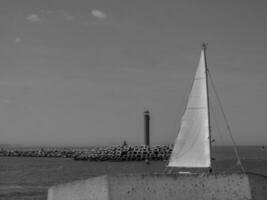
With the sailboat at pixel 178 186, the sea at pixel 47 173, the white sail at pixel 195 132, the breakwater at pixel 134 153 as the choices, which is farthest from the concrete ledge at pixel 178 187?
the breakwater at pixel 134 153

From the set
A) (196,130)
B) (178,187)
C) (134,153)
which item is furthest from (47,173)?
(178,187)

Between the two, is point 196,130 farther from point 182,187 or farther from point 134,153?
point 134,153

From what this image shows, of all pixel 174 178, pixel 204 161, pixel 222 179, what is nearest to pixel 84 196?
pixel 174 178

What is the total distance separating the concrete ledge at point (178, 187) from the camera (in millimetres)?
8477

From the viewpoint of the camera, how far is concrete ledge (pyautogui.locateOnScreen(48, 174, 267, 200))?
334 inches

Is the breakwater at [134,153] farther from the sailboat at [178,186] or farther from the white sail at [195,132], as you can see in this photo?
the sailboat at [178,186]

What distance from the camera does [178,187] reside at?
28.1 ft

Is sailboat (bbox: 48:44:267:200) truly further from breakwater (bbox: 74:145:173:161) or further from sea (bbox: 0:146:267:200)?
breakwater (bbox: 74:145:173:161)

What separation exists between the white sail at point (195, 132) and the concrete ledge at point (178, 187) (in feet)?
25.8

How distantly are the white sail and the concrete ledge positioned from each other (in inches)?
310

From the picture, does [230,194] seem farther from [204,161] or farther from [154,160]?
[154,160]

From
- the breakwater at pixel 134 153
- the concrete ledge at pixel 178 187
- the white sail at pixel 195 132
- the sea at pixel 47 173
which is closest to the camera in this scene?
the concrete ledge at pixel 178 187

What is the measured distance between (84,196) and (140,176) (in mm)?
1272

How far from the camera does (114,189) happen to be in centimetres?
844
